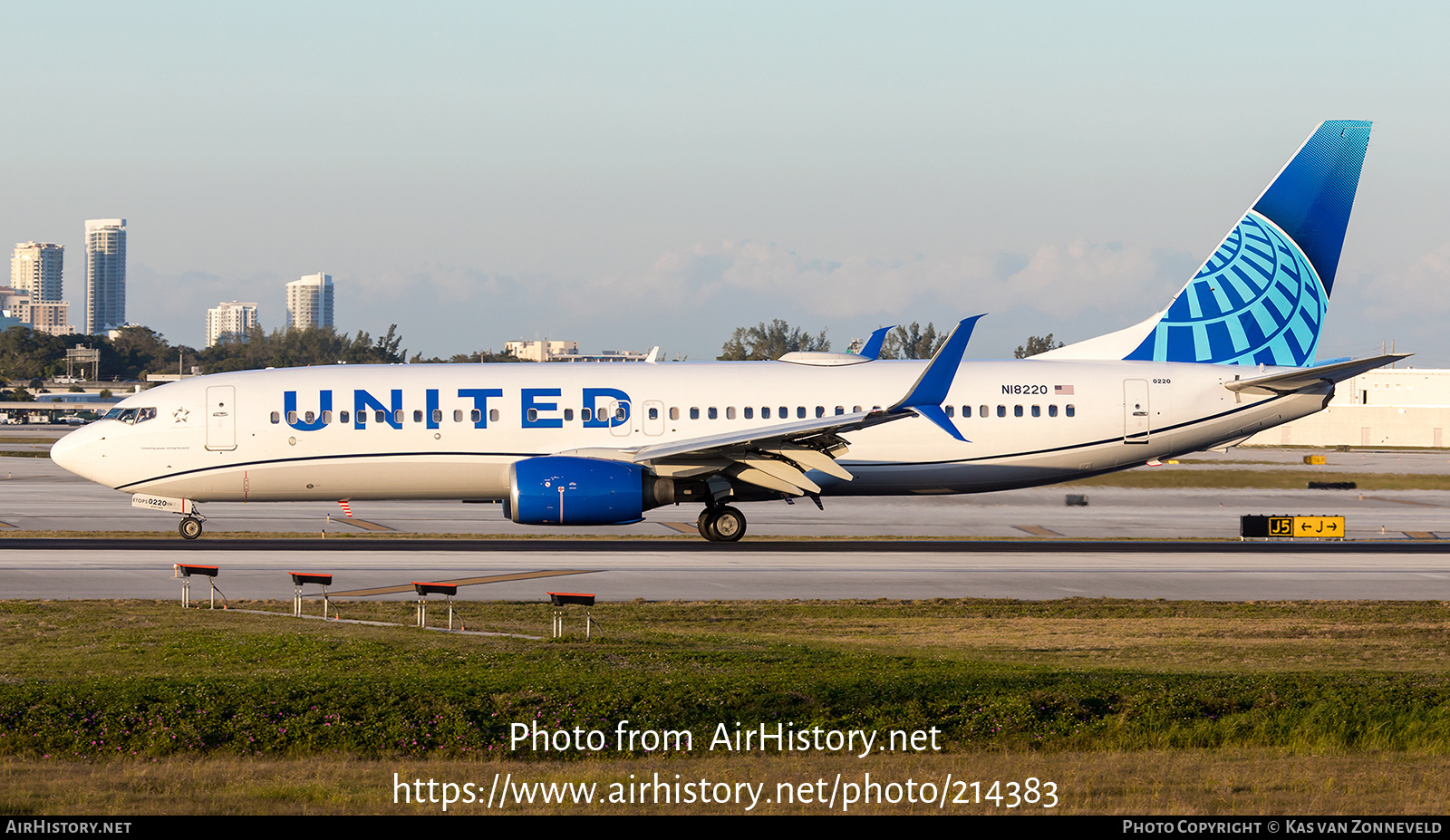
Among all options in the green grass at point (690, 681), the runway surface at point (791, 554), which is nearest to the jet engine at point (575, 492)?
the runway surface at point (791, 554)

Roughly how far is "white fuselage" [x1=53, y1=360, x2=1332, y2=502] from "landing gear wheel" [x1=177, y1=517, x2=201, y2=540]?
0.67m

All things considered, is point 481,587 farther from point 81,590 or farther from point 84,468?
point 84,468

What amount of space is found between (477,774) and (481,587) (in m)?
13.0

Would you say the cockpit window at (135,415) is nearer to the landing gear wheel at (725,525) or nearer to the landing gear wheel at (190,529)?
the landing gear wheel at (190,529)

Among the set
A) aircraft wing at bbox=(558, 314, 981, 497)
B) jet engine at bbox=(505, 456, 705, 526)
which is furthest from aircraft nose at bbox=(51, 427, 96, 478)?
aircraft wing at bbox=(558, 314, 981, 497)

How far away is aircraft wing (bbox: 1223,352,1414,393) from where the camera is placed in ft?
100

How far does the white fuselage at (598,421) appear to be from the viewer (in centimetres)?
3047

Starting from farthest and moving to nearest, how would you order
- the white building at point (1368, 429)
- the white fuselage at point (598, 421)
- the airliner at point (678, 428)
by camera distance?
the white building at point (1368, 429) < the white fuselage at point (598, 421) < the airliner at point (678, 428)

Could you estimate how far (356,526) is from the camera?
34.7 meters

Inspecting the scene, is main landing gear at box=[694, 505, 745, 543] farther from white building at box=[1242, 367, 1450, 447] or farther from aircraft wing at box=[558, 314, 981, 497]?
white building at box=[1242, 367, 1450, 447]

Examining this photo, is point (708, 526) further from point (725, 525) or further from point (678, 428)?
point (678, 428)

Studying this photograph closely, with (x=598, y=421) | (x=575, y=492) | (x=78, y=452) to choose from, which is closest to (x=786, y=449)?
(x=598, y=421)

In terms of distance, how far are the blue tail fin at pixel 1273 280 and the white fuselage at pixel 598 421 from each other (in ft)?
5.19
